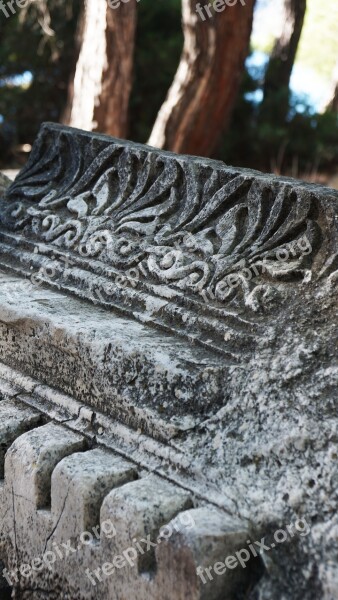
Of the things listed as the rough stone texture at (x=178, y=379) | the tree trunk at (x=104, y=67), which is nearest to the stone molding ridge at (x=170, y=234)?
the rough stone texture at (x=178, y=379)

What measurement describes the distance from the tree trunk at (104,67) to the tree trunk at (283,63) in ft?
11.1

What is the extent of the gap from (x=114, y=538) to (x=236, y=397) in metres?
0.44

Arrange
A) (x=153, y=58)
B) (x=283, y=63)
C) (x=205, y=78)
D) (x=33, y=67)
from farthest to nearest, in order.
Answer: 1. (x=283, y=63)
2. (x=33, y=67)
3. (x=153, y=58)
4. (x=205, y=78)

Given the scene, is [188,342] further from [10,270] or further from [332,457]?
[10,270]

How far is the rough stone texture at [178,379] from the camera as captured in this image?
1.80 meters

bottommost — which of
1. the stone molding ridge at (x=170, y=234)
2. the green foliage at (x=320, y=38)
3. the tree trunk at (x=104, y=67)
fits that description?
the stone molding ridge at (x=170, y=234)

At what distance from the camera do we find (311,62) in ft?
52.6

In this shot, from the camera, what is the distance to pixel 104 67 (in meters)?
7.04
